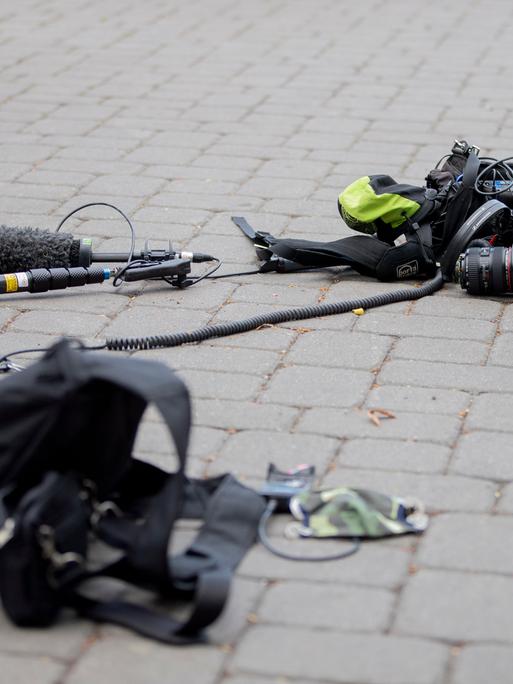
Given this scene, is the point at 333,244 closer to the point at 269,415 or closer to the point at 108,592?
the point at 269,415

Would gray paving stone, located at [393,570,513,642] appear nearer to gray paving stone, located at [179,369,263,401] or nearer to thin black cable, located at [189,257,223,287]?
gray paving stone, located at [179,369,263,401]

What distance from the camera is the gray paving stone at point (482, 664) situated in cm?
266

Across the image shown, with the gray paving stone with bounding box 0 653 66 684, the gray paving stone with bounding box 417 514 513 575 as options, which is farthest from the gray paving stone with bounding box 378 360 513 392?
the gray paving stone with bounding box 0 653 66 684

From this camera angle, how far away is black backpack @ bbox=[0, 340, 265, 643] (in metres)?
2.81

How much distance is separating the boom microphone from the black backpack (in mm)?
1879

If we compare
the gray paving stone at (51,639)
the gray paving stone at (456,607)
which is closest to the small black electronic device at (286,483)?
the gray paving stone at (456,607)

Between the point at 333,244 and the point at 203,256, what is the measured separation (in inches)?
22.5

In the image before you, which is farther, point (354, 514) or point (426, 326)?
point (426, 326)

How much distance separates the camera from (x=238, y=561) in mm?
3084

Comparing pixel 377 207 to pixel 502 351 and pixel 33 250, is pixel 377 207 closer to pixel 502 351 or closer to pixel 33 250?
pixel 502 351

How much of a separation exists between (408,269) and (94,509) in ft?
7.86

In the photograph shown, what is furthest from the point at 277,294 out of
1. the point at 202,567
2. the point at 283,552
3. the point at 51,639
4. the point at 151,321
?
the point at 51,639

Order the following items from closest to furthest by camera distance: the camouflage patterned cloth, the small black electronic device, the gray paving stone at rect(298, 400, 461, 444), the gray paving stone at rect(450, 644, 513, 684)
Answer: the gray paving stone at rect(450, 644, 513, 684), the camouflage patterned cloth, the small black electronic device, the gray paving stone at rect(298, 400, 461, 444)

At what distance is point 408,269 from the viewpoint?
5.08 meters
